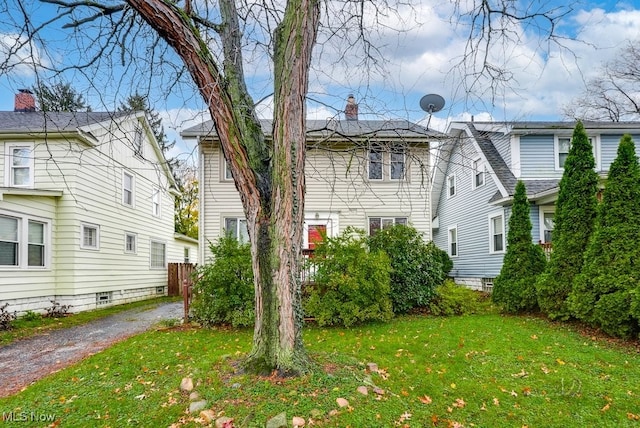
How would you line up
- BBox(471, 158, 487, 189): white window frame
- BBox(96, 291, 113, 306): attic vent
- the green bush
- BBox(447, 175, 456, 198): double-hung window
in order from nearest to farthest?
the green bush < BBox(96, 291, 113, 306): attic vent < BBox(471, 158, 487, 189): white window frame < BBox(447, 175, 456, 198): double-hung window

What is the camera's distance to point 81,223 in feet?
37.1

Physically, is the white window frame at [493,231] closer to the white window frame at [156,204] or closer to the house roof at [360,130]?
the house roof at [360,130]

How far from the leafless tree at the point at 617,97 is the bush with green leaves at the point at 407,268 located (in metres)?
17.8

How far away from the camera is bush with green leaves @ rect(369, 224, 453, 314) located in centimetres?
912

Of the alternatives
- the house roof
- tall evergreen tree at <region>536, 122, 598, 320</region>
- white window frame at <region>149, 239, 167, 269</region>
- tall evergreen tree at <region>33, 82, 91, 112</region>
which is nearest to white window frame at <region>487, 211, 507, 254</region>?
the house roof

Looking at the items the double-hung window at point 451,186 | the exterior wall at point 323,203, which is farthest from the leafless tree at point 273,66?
the double-hung window at point 451,186

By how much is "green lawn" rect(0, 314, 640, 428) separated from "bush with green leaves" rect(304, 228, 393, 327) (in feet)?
4.69

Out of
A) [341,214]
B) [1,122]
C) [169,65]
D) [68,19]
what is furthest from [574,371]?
[1,122]

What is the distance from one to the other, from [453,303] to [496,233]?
5.88 meters

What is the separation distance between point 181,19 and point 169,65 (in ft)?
4.57

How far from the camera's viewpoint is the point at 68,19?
15.9ft

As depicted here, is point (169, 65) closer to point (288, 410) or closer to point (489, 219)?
point (288, 410)

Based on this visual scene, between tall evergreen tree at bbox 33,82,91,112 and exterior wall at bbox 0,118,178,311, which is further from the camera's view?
exterior wall at bbox 0,118,178,311

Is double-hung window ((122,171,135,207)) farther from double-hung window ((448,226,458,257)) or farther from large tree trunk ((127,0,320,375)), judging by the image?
double-hung window ((448,226,458,257))
